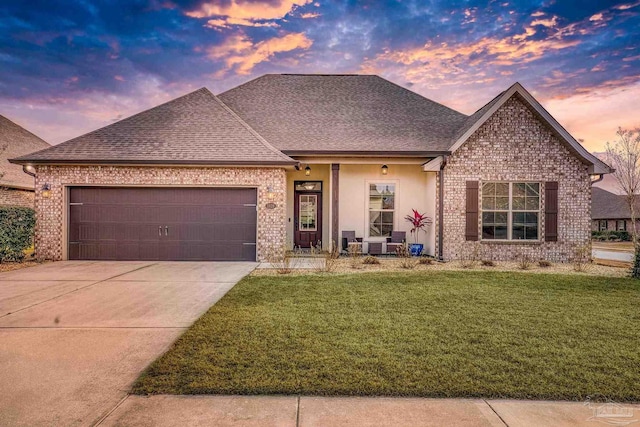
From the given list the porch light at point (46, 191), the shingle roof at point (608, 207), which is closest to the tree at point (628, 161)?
the porch light at point (46, 191)

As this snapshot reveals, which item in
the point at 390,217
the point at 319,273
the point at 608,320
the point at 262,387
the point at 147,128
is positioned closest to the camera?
the point at 262,387

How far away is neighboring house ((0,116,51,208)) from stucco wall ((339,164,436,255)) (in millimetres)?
11952

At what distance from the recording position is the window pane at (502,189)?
11.3 meters

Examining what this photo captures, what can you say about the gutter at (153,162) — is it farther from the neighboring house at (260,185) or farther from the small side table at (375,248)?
the small side table at (375,248)

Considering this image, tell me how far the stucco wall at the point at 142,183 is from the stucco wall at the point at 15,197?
5.98 meters

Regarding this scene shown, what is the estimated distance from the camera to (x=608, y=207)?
34438 mm

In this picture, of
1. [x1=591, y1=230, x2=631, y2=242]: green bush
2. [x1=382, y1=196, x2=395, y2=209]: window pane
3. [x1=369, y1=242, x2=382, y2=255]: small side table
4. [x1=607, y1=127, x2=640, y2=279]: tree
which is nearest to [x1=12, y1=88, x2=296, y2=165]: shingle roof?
[x1=382, y1=196, x2=395, y2=209]: window pane

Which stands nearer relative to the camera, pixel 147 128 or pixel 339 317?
pixel 339 317

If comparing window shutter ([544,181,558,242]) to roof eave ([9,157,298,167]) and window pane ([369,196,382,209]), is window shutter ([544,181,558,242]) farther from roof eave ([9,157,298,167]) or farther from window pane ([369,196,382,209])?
roof eave ([9,157,298,167])

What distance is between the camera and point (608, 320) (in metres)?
5.09

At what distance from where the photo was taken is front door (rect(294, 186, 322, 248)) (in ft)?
44.8

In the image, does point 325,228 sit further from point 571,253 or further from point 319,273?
point 571,253

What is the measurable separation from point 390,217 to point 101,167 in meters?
9.79

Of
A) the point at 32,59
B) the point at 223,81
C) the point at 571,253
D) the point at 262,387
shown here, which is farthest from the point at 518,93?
the point at 32,59
